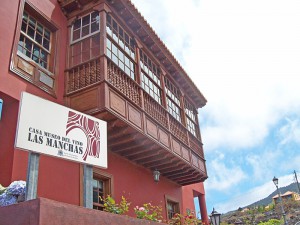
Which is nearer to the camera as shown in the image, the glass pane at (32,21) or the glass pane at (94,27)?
the glass pane at (32,21)

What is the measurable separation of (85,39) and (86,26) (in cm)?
50

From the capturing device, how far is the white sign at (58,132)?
3.74 m

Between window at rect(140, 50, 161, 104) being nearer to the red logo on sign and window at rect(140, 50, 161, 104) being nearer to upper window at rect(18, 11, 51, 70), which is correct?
upper window at rect(18, 11, 51, 70)

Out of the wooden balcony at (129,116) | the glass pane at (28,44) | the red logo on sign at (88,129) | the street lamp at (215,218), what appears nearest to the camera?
the red logo on sign at (88,129)

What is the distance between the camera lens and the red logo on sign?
4.28 m

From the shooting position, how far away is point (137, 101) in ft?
29.4

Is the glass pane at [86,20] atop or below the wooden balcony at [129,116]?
atop

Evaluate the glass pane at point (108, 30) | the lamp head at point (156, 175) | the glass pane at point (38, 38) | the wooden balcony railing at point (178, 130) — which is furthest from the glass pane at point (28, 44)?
the lamp head at point (156, 175)

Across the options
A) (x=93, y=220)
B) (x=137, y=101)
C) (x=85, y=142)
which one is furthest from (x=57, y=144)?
(x=137, y=101)

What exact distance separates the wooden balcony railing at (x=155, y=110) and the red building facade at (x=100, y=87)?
0.11 feet

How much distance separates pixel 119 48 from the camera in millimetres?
9180

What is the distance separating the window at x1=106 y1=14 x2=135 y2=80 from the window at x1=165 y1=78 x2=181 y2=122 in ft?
8.48

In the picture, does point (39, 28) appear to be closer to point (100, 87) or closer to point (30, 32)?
point (30, 32)

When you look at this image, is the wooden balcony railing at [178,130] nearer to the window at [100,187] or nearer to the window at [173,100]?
the window at [173,100]
